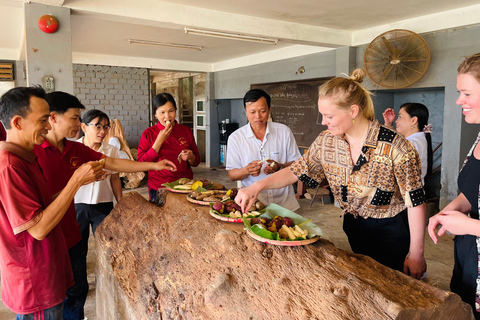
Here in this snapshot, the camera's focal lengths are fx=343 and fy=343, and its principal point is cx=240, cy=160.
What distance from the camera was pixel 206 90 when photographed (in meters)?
10.2

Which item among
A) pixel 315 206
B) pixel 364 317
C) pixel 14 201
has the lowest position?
pixel 315 206

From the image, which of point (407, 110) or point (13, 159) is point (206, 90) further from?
point (13, 159)

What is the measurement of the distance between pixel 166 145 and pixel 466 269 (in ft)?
7.60

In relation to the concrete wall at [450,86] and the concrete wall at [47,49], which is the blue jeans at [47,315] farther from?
the concrete wall at [450,86]

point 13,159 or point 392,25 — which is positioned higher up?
point 392,25

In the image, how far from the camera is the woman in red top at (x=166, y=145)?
112 inches

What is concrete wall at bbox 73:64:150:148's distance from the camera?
27.4 feet

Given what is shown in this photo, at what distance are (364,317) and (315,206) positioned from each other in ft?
16.7

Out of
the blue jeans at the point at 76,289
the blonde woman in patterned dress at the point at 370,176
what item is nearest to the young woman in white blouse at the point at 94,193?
the blue jeans at the point at 76,289

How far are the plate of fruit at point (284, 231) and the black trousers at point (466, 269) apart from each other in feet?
1.78

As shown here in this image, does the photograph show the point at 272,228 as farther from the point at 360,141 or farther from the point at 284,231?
the point at 360,141

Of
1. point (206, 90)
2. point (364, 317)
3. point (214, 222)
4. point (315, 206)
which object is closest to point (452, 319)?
point (364, 317)

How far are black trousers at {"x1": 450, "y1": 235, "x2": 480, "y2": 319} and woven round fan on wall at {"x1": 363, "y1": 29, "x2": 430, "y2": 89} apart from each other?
12.7ft

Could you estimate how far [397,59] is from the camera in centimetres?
471
